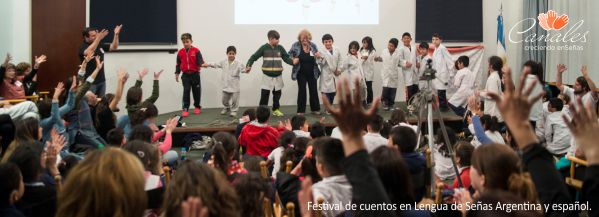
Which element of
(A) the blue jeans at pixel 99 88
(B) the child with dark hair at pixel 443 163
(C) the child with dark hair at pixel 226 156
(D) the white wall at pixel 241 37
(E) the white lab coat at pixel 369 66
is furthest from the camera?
(D) the white wall at pixel 241 37

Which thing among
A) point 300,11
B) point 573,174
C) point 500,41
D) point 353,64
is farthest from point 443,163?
point 300,11

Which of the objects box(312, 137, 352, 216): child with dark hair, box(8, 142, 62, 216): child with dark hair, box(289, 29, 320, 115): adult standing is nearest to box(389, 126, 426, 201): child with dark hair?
box(312, 137, 352, 216): child with dark hair

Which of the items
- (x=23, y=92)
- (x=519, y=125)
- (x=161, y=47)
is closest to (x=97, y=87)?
(x=23, y=92)

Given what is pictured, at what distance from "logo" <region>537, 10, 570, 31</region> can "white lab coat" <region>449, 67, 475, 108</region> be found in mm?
1989

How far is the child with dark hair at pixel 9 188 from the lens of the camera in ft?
8.10

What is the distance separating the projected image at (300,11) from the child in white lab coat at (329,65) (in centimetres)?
147

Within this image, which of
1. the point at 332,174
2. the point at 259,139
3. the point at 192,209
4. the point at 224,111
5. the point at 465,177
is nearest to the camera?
the point at 192,209

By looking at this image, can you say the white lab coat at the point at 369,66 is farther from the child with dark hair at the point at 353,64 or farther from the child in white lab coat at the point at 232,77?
the child in white lab coat at the point at 232,77

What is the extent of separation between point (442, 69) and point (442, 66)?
4 centimetres

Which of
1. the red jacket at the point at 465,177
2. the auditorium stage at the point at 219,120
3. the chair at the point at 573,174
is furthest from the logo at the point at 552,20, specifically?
the red jacket at the point at 465,177

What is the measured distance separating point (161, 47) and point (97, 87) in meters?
1.91

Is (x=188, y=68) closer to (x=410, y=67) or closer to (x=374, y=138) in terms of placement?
(x=410, y=67)

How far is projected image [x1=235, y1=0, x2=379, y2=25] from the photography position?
1007 cm

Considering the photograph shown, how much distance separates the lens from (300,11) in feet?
33.3
